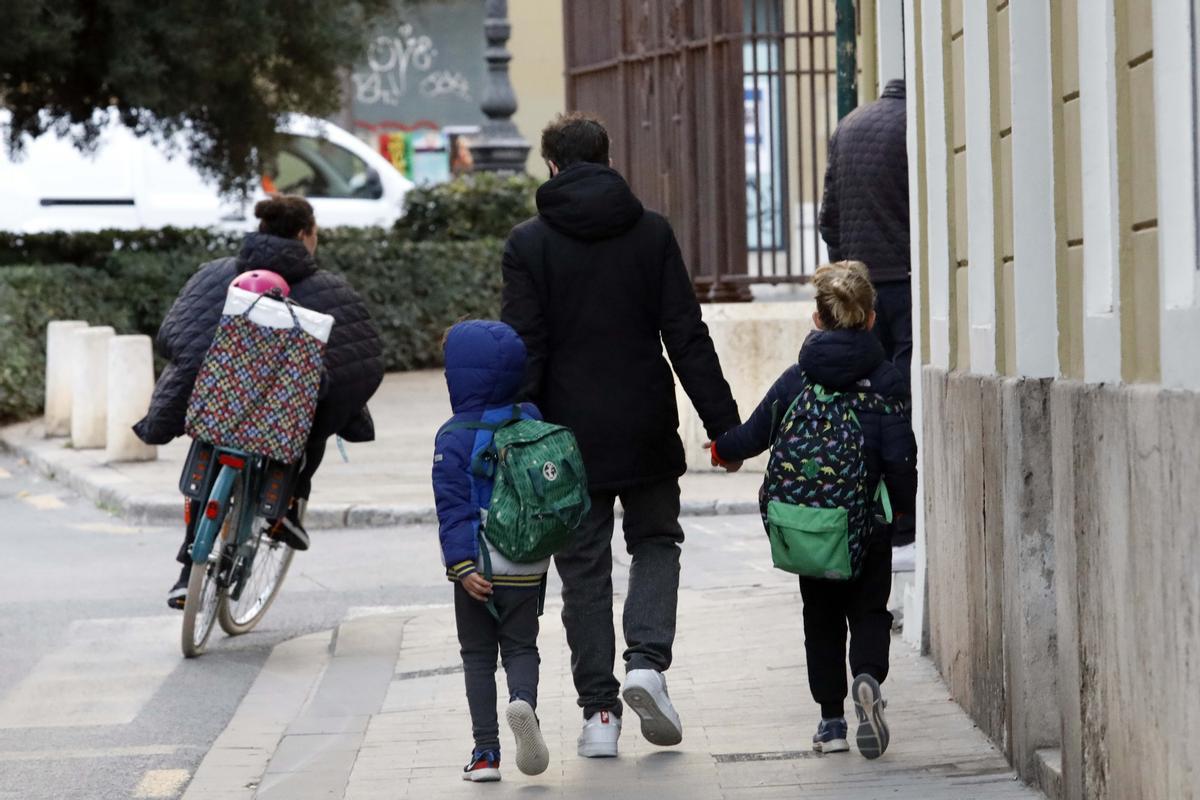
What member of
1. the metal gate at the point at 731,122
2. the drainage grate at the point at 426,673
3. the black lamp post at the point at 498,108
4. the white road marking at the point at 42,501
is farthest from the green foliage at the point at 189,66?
the drainage grate at the point at 426,673

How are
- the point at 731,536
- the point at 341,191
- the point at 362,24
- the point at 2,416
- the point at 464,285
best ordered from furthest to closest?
1. the point at 341,191
2. the point at 464,285
3. the point at 362,24
4. the point at 2,416
5. the point at 731,536

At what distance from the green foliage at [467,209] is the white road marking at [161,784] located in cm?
1543

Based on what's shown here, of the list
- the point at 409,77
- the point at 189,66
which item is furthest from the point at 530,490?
the point at 409,77

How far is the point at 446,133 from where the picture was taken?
40.4 m

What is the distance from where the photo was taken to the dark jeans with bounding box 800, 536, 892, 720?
228 inches

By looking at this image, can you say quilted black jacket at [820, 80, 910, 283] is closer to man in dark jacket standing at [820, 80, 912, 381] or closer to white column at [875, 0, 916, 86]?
man in dark jacket standing at [820, 80, 912, 381]

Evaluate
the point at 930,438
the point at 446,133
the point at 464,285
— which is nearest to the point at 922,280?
the point at 930,438

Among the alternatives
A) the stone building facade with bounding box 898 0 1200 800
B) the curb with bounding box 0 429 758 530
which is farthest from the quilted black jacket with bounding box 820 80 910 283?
the curb with bounding box 0 429 758 530

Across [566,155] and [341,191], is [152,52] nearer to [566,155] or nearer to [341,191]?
[341,191]

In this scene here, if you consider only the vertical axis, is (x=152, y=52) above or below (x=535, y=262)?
above

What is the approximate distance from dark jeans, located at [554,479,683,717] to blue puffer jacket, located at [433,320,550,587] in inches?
15.7

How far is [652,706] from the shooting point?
5773 millimetres

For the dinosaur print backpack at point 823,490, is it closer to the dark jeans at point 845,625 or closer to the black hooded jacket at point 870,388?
the black hooded jacket at point 870,388

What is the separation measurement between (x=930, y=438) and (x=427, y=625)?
2.52m
